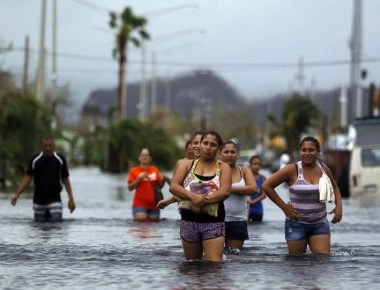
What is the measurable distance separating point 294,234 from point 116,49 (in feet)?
232

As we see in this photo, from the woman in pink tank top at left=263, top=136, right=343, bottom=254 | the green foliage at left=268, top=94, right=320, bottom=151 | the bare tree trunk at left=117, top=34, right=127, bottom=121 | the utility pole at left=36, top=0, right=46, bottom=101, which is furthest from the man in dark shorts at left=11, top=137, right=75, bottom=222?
the green foliage at left=268, top=94, right=320, bottom=151

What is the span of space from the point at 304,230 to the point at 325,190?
541mm

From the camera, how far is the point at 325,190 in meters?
14.1

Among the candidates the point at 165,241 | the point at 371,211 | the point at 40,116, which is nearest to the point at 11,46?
the point at 40,116

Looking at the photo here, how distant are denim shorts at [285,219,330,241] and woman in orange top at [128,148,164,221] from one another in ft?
28.0

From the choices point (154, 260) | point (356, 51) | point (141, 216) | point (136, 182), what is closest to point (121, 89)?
point (356, 51)

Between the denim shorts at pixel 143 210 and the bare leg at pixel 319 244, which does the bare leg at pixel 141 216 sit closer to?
the denim shorts at pixel 143 210

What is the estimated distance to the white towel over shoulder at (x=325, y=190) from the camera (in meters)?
14.1

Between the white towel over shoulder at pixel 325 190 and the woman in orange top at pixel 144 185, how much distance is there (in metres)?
8.78

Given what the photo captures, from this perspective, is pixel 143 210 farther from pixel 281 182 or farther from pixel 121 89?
pixel 121 89

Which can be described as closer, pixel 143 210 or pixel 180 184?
pixel 180 184

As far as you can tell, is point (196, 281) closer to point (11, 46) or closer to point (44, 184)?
point (44, 184)

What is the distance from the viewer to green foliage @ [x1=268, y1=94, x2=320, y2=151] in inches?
3851

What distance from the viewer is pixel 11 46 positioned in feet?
202
